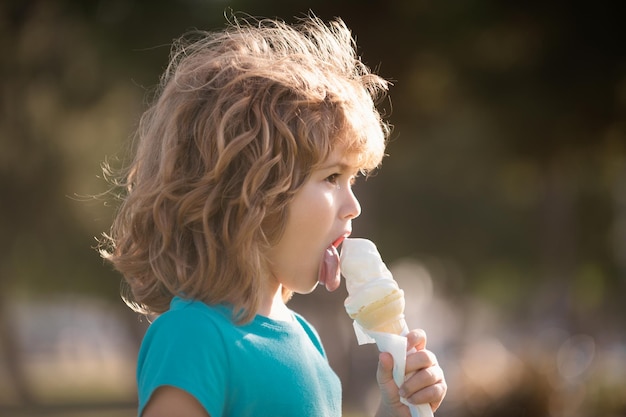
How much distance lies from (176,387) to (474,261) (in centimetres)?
2412

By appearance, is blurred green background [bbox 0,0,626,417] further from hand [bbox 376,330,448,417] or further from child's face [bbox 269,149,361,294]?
hand [bbox 376,330,448,417]

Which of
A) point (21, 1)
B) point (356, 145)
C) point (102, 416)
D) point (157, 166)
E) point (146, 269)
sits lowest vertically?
point (102, 416)

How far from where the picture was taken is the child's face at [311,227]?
2566 millimetres

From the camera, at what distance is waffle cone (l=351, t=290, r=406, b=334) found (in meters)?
2.59

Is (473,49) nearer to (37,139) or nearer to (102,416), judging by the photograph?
(37,139)

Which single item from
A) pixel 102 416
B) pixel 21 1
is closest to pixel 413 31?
pixel 21 1

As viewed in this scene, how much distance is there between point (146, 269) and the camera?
267 centimetres

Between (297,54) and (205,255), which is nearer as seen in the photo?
(205,255)

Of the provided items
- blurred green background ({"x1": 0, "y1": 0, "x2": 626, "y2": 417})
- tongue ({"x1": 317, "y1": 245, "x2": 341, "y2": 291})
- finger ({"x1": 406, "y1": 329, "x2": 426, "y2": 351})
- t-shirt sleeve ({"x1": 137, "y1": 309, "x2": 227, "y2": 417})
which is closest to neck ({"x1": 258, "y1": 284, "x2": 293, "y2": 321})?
tongue ({"x1": 317, "y1": 245, "x2": 341, "y2": 291})

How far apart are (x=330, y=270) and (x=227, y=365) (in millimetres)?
439

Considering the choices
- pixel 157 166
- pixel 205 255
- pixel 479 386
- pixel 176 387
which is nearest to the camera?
pixel 176 387

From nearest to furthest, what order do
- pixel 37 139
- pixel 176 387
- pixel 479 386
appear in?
pixel 176 387, pixel 479 386, pixel 37 139

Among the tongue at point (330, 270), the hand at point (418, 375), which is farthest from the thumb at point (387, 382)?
the tongue at point (330, 270)

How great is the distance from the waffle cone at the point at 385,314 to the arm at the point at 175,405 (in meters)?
0.61
